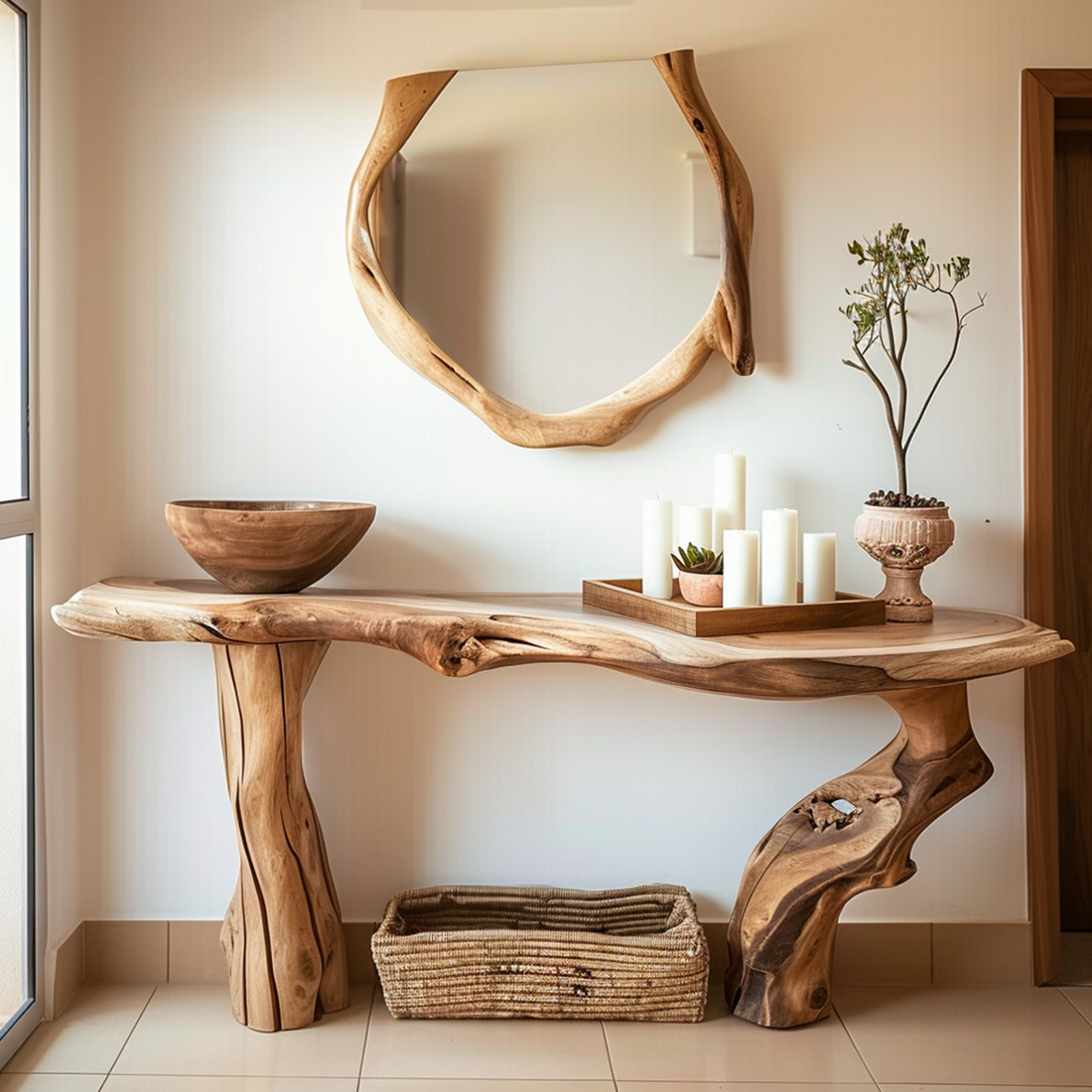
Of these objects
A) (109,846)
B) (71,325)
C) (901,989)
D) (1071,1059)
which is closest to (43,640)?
(109,846)

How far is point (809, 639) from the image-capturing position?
1813mm

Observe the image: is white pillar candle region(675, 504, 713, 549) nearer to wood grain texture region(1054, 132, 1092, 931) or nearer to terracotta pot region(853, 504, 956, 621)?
terracotta pot region(853, 504, 956, 621)

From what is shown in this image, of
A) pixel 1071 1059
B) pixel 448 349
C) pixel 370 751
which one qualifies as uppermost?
pixel 448 349

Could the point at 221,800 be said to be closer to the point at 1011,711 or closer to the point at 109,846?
the point at 109,846

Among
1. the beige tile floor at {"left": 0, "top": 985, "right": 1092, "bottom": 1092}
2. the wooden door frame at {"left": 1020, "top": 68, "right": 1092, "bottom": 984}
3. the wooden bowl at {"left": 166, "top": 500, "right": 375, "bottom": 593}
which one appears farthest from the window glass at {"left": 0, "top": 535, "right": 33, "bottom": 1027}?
the wooden door frame at {"left": 1020, "top": 68, "right": 1092, "bottom": 984}

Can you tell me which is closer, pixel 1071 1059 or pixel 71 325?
pixel 1071 1059

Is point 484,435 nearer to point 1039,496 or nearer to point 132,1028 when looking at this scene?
point 1039,496

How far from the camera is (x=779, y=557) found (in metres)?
1.92

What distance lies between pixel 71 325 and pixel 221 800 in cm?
98

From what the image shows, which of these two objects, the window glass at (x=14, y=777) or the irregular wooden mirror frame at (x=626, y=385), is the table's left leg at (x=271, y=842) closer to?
the window glass at (x=14, y=777)

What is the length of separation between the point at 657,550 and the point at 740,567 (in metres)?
0.19

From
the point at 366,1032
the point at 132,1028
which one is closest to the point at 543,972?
the point at 366,1032

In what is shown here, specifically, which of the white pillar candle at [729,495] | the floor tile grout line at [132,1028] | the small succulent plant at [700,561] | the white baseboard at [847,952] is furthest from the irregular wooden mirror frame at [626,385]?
the floor tile grout line at [132,1028]

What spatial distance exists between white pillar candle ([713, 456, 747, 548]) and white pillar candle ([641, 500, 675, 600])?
0.11 metres
